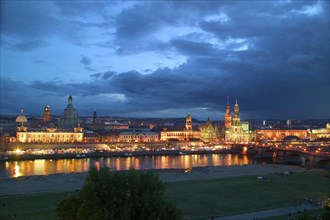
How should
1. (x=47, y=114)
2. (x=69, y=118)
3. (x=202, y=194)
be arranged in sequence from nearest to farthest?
(x=202, y=194), (x=69, y=118), (x=47, y=114)

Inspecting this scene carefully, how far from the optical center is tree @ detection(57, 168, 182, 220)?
49.1ft

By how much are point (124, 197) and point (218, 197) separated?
1730 centimetres

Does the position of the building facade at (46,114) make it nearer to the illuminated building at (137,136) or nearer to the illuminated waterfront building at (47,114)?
the illuminated waterfront building at (47,114)

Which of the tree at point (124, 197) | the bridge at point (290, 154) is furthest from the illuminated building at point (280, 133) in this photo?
the tree at point (124, 197)

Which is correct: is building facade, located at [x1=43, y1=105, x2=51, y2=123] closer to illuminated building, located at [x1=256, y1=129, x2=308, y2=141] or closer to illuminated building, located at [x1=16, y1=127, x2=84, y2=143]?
illuminated building, located at [x1=16, y1=127, x2=84, y2=143]

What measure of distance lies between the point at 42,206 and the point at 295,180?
26165 mm

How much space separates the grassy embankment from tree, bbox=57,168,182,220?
33.0ft

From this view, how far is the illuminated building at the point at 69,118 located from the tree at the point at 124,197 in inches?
4782

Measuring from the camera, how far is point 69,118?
13675cm

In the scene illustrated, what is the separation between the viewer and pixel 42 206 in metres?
28.0

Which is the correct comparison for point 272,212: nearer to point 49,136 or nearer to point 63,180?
point 63,180

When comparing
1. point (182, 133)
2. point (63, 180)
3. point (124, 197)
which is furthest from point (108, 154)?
point (124, 197)

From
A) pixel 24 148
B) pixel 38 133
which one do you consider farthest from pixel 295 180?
pixel 38 133

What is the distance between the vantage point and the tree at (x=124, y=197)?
1495cm
